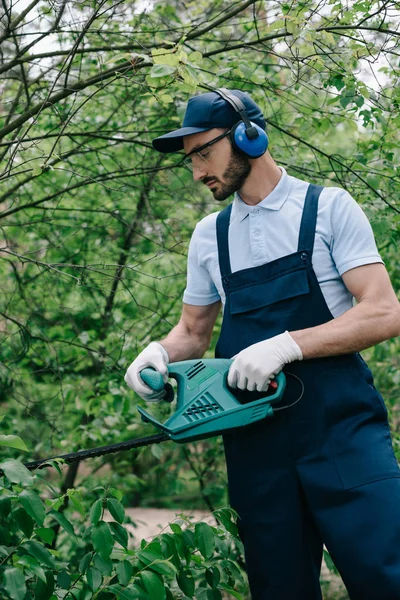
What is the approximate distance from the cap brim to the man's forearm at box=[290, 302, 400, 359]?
2.44 ft

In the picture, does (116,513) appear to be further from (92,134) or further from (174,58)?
(92,134)

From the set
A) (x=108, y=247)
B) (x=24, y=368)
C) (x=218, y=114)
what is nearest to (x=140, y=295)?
(x=108, y=247)

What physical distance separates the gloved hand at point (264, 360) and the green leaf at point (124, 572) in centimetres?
59

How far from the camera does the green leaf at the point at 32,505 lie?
1854 millimetres

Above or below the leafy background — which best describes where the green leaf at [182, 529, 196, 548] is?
below

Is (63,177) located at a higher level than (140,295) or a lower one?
higher

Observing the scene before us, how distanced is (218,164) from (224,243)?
255mm

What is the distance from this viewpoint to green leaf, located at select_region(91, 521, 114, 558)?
203cm

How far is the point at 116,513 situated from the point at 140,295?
3.25m

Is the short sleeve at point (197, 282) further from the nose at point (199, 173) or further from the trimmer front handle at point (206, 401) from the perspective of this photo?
the trimmer front handle at point (206, 401)

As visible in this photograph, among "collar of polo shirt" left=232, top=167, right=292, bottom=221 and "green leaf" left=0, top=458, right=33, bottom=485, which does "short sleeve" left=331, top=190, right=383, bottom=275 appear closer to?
"collar of polo shirt" left=232, top=167, right=292, bottom=221

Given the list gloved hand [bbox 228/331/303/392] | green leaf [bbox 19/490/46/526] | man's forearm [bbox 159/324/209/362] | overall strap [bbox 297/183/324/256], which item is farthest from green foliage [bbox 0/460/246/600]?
overall strap [bbox 297/183/324/256]

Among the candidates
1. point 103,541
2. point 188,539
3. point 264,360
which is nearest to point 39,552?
point 103,541

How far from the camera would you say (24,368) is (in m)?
4.87
